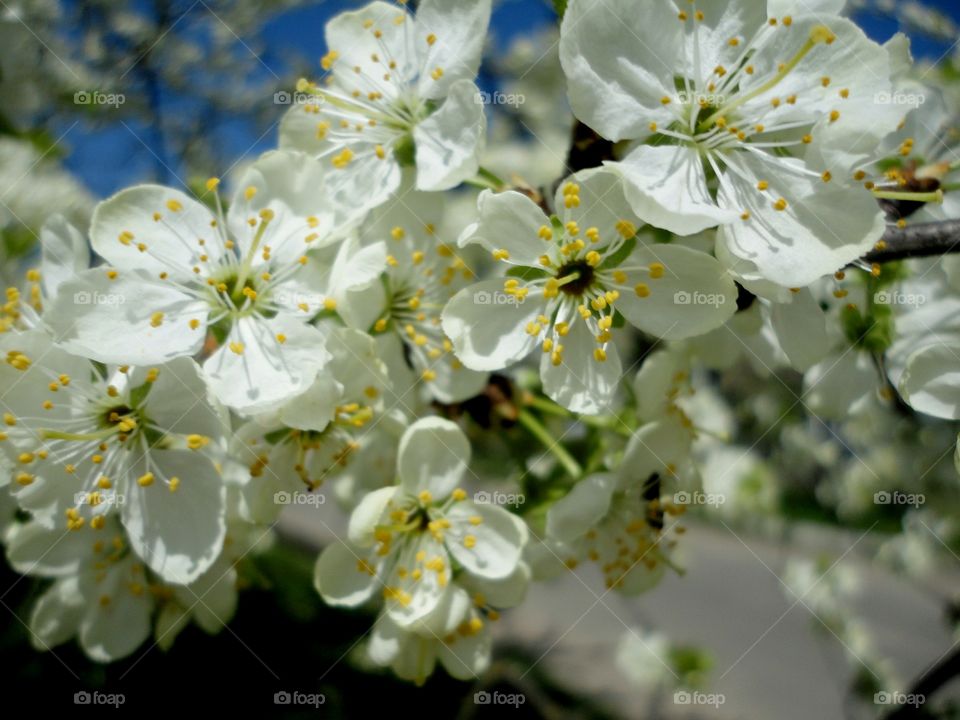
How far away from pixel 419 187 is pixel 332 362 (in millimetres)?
340

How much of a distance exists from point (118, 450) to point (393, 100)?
2.73 feet

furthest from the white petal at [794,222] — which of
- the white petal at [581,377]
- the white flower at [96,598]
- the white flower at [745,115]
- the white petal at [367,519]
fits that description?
the white flower at [96,598]

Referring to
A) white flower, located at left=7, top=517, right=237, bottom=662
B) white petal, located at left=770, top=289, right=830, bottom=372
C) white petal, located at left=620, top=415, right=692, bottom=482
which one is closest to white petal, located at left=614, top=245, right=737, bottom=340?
white petal, located at left=770, top=289, right=830, bottom=372

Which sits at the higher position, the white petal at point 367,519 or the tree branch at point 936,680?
the white petal at point 367,519

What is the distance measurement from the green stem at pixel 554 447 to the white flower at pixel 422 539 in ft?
0.60

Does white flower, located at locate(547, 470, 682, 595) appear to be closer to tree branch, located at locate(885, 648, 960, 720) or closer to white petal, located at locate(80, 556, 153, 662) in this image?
tree branch, located at locate(885, 648, 960, 720)

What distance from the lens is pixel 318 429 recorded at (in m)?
1.06

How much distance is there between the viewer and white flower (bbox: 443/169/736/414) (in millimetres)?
1032

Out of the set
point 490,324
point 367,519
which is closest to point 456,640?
point 367,519

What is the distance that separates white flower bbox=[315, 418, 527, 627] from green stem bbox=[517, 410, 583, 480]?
7.2 inches

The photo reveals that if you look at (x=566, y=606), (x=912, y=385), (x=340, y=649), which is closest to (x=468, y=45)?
(x=912, y=385)

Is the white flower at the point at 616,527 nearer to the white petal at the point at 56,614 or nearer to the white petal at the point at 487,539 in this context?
the white petal at the point at 487,539

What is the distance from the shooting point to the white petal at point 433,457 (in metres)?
1.17

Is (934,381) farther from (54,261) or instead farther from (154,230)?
(54,261)
